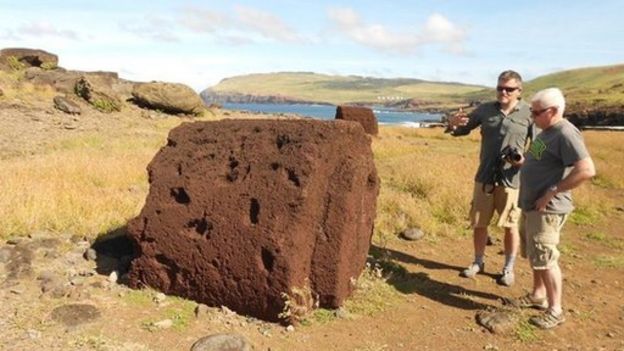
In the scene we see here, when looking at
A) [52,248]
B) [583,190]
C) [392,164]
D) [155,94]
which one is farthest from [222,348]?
[155,94]

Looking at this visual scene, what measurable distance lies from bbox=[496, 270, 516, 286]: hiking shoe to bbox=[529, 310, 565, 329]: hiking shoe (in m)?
1.08

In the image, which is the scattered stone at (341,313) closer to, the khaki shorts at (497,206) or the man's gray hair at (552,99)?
the khaki shorts at (497,206)

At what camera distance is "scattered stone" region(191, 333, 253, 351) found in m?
4.07

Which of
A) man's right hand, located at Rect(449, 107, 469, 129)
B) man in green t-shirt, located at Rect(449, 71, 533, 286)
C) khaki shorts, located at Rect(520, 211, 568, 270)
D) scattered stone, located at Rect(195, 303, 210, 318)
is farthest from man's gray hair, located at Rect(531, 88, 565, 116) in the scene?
scattered stone, located at Rect(195, 303, 210, 318)

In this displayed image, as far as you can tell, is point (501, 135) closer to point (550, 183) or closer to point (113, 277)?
point (550, 183)

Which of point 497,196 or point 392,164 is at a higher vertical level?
point 497,196

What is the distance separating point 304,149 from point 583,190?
8.96 metres

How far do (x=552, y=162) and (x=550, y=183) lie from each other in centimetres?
18

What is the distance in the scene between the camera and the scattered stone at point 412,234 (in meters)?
8.02

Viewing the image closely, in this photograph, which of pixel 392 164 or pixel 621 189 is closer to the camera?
pixel 621 189

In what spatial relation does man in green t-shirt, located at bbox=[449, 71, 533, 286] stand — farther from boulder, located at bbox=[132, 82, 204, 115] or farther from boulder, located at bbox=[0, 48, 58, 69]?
boulder, located at bbox=[0, 48, 58, 69]

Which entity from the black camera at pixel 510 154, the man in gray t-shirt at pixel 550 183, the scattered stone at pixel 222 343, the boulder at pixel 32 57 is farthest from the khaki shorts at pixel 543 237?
the boulder at pixel 32 57

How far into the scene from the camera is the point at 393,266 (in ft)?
21.7

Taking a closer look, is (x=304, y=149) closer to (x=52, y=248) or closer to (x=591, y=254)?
(x=52, y=248)
